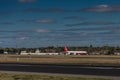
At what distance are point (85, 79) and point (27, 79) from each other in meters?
4.33

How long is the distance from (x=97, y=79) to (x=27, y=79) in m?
5.19

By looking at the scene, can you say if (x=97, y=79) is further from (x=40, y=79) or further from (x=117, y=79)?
(x=40, y=79)

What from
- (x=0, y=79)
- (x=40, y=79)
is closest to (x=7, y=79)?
(x=0, y=79)

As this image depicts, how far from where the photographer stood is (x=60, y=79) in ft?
77.6

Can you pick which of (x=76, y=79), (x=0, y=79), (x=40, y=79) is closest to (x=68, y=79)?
(x=76, y=79)

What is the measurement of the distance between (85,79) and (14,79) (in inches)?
212

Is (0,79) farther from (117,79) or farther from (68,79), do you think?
(117,79)

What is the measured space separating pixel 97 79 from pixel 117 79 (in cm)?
146

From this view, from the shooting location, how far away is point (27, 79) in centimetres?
2361

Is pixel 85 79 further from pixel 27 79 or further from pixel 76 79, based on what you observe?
pixel 27 79

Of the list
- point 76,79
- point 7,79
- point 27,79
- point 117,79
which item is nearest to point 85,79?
point 76,79

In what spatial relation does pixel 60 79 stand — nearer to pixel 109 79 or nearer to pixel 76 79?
pixel 76 79

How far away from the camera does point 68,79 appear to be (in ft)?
78.2

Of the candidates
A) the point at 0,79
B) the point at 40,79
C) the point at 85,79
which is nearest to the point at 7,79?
the point at 0,79
